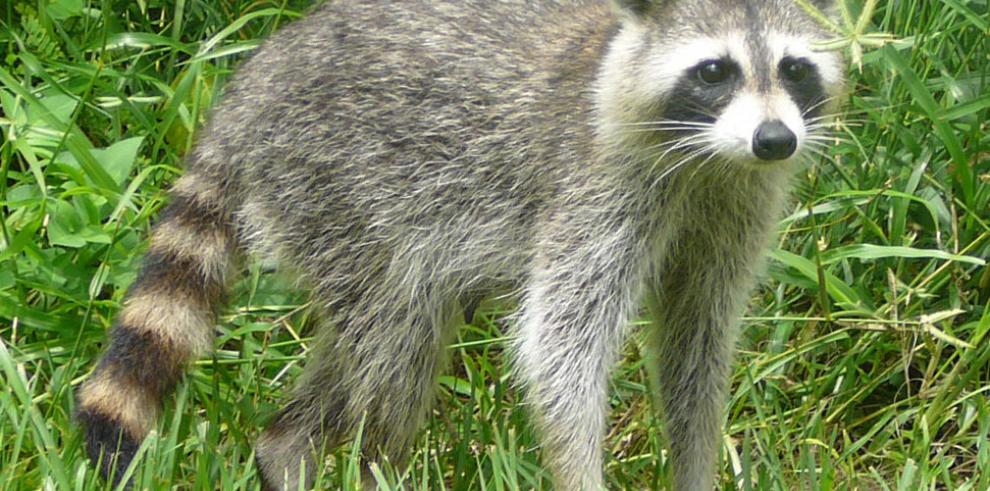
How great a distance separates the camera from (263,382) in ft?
20.4

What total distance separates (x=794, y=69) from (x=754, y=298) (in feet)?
5.27

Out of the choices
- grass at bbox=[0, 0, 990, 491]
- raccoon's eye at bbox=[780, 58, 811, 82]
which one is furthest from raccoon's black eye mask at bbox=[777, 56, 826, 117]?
grass at bbox=[0, 0, 990, 491]

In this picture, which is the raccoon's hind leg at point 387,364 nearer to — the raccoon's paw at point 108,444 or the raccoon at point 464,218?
the raccoon at point 464,218

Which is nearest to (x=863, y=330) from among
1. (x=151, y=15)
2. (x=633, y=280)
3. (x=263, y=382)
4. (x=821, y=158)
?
(x=821, y=158)

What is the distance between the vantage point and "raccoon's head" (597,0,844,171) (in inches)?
187

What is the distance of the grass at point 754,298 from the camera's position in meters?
5.83

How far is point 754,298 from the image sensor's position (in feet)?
20.9

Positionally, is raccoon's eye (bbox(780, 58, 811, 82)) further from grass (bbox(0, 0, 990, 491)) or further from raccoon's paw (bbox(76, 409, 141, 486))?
raccoon's paw (bbox(76, 409, 141, 486))

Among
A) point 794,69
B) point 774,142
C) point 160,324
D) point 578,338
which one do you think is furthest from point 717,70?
point 160,324

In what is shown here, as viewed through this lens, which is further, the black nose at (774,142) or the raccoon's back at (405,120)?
the raccoon's back at (405,120)

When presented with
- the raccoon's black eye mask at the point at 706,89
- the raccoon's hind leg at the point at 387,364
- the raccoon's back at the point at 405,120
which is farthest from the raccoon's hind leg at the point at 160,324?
the raccoon's black eye mask at the point at 706,89

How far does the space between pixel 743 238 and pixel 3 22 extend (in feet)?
9.79

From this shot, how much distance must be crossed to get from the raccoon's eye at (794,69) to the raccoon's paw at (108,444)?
2.11 metres

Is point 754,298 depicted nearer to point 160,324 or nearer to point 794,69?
point 794,69
